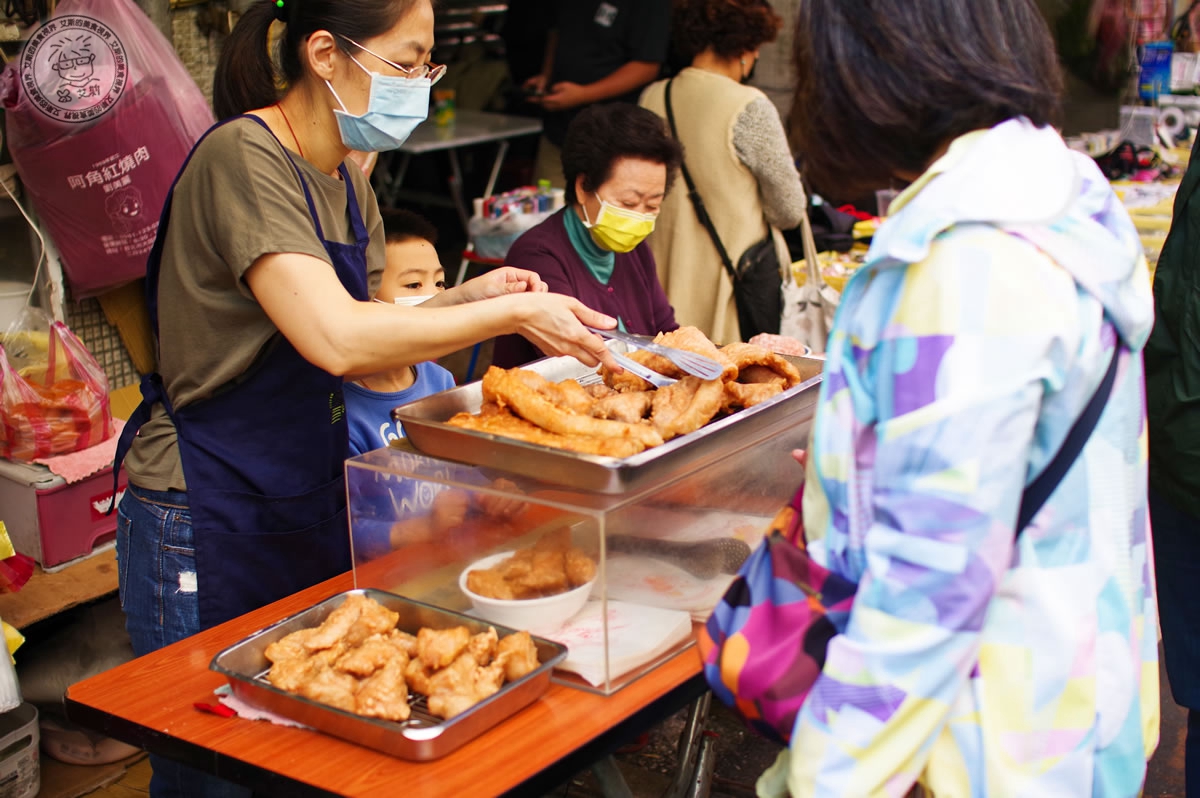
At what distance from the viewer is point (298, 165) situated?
7.36ft

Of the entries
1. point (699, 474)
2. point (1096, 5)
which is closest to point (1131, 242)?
point (699, 474)

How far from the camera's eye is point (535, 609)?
1.96 metres

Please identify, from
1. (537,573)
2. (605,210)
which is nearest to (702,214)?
(605,210)

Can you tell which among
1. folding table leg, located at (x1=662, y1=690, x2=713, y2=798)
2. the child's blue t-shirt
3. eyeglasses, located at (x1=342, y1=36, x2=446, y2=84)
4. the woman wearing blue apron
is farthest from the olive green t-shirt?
folding table leg, located at (x1=662, y1=690, x2=713, y2=798)

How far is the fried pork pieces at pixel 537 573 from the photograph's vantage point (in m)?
1.93

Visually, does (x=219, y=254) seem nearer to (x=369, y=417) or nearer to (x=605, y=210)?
(x=369, y=417)

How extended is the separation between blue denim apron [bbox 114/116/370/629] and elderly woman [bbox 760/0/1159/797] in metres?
1.22

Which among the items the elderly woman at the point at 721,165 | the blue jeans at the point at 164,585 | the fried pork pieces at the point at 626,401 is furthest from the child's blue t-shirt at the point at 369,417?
the elderly woman at the point at 721,165

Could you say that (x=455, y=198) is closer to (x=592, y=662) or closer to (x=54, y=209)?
(x=54, y=209)

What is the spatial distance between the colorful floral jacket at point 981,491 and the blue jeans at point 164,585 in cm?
135

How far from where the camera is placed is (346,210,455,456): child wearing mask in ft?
9.90

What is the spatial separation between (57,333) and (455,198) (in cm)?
466

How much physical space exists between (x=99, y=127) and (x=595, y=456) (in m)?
2.47

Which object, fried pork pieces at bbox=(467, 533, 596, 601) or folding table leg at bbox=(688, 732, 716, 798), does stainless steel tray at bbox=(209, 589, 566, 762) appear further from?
folding table leg at bbox=(688, 732, 716, 798)
